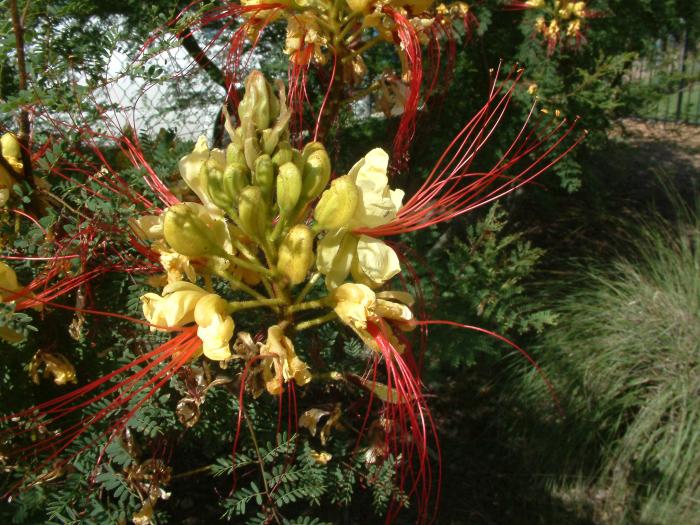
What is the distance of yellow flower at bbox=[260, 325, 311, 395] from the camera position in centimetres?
111

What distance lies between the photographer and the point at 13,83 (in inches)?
66.8

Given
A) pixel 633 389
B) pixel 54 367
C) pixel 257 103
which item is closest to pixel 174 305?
pixel 257 103

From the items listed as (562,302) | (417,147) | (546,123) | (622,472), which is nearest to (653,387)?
(622,472)

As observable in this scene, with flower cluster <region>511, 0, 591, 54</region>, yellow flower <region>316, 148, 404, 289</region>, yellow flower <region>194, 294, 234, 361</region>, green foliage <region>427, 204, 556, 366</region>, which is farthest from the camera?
flower cluster <region>511, 0, 591, 54</region>

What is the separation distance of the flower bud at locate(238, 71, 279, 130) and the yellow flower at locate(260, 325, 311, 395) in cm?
37

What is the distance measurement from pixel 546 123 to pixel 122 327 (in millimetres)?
2559

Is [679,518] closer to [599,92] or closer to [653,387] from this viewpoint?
[653,387]

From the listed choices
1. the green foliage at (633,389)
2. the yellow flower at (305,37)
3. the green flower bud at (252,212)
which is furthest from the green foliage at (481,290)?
the green flower bud at (252,212)

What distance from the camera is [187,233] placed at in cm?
109

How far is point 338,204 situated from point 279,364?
293 millimetres

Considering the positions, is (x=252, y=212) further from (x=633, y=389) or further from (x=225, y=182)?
(x=633, y=389)

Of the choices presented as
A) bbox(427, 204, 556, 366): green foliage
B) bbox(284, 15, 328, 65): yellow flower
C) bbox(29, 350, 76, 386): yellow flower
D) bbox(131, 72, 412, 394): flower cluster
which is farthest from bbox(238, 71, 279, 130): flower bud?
bbox(427, 204, 556, 366): green foliage

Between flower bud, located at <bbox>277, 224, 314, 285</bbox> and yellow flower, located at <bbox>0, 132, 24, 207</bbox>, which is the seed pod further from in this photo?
yellow flower, located at <bbox>0, 132, 24, 207</bbox>

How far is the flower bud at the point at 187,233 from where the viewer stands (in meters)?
1.08
